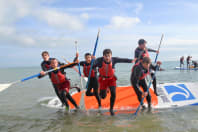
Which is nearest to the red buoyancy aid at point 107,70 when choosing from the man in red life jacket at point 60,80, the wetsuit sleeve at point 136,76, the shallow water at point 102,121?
the wetsuit sleeve at point 136,76

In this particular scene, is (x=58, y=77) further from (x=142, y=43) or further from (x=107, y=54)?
(x=142, y=43)

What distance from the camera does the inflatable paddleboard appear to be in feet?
19.2

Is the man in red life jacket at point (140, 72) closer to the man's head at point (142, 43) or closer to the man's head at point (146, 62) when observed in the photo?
the man's head at point (146, 62)

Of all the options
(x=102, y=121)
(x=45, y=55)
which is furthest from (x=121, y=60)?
(x=45, y=55)

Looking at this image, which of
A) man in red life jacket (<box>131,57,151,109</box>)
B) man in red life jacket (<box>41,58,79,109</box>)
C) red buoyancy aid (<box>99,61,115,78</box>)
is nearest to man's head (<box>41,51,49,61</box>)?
man in red life jacket (<box>41,58,79,109</box>)

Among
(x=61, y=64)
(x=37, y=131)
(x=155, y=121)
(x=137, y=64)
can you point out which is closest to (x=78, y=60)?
(x=61, y=64)

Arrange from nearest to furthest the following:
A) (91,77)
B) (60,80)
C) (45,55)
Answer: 1. (60,80)
2. (91,77)
3. (45,55)

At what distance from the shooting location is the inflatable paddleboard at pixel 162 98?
5.86 m

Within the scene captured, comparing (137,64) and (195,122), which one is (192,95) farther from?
(137,64)

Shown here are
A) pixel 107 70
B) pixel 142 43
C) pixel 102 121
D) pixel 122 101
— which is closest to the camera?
pixel 102 121

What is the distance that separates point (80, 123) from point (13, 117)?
2.53 meters

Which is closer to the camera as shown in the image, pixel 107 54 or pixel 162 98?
pixel 107 54

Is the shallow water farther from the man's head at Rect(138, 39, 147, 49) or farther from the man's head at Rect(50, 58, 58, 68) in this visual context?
the man's head at Rect(138, 39, 147, 49)

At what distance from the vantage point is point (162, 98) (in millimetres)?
6062
